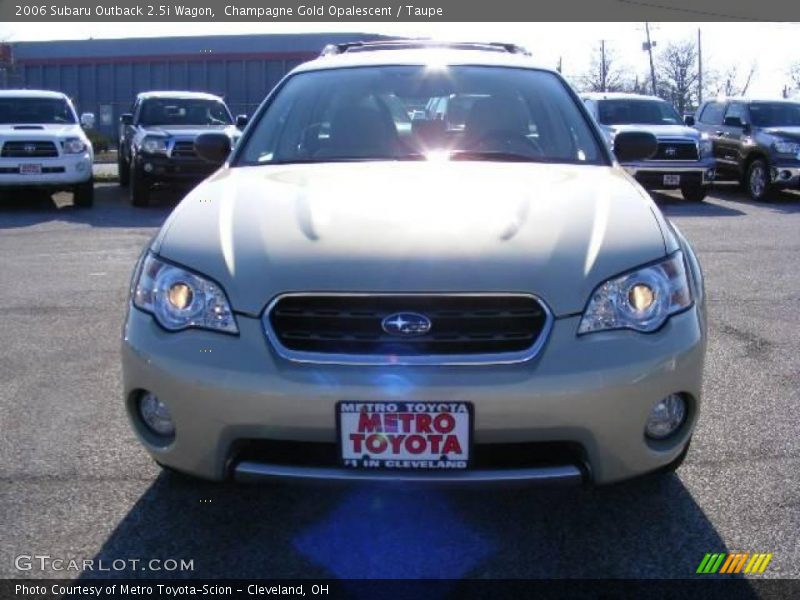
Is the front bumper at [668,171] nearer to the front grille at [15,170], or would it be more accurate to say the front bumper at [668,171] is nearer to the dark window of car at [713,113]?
the dark window of car at [713,113]

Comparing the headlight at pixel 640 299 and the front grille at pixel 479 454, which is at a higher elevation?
the headlight at pixel 640 299

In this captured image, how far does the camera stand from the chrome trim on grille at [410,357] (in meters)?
2.64

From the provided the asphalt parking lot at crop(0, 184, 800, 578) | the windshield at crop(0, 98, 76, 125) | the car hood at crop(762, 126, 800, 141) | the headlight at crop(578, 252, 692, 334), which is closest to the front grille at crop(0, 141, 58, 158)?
the windshield at crop(0, 98, 76, 125)

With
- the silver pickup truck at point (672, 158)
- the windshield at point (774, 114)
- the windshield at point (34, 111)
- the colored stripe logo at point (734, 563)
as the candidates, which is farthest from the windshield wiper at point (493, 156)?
the windshield at point (774, 114)

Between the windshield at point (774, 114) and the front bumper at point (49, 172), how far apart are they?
1073 cm

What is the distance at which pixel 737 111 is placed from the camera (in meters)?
16.0

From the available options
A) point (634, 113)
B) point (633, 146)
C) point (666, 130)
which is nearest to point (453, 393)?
point (633, 146)

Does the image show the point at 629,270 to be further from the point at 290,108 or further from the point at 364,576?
the point at 290,108

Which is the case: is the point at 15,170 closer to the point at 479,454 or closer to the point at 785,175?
the point at 785,175

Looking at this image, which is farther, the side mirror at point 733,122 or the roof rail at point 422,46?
the side mirror at point 733,122

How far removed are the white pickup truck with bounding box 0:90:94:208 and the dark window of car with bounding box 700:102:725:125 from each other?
1063 cm

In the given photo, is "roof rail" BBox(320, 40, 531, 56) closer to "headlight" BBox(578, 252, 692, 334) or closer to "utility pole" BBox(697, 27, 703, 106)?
"headlight" BBox(578, 252, 692, 334)

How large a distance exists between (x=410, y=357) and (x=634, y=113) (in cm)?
1366

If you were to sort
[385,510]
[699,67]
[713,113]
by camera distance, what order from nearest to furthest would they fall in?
[385,510], [713,113], [699,67]
